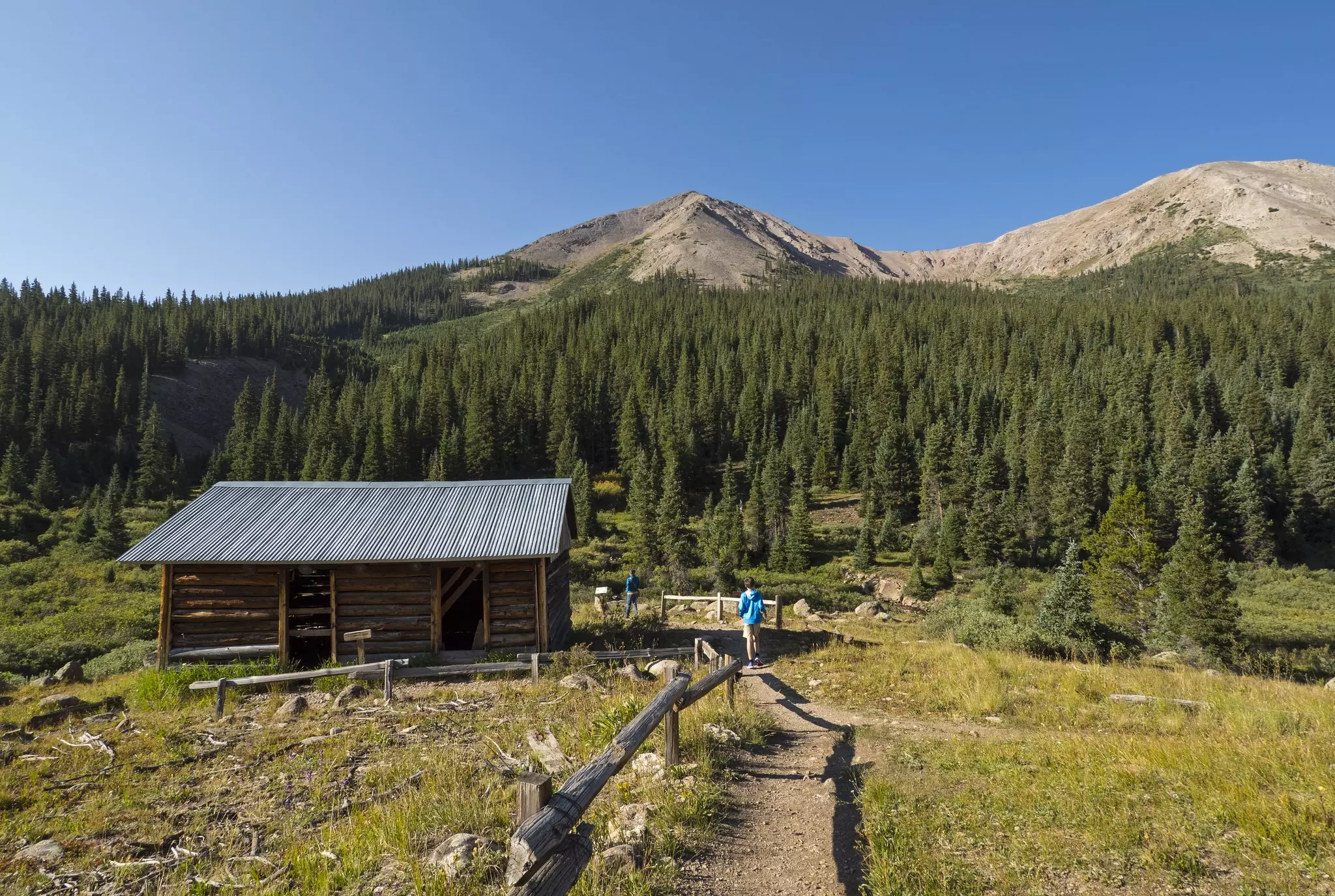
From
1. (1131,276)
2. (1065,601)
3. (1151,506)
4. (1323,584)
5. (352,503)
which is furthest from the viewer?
(1131,276)

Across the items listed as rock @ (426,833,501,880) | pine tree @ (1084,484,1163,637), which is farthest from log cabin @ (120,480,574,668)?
pine tree @ (1084,484,1163,637)

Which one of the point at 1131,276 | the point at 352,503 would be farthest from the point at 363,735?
the point at 1131,276

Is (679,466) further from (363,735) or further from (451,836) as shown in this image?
(451,836)

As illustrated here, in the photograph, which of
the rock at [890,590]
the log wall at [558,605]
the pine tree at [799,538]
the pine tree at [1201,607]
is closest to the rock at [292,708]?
the log wall at [558,605]

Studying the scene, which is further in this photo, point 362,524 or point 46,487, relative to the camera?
point 46,487

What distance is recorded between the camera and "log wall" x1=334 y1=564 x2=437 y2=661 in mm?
17172

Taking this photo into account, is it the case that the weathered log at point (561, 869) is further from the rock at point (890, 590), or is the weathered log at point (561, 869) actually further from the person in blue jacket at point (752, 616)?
the rock at point (890, 590)

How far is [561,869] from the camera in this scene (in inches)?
155

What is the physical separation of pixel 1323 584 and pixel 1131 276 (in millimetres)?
200716

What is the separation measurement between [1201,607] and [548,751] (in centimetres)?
3069

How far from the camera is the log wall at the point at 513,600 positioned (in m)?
17.5

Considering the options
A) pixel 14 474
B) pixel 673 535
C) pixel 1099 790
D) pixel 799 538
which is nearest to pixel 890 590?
pixel 799 538

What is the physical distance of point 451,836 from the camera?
603cm

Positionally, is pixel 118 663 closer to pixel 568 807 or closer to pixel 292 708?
pixel 292 708
